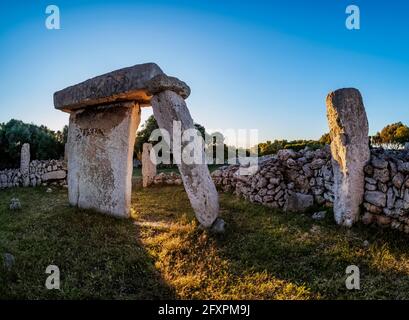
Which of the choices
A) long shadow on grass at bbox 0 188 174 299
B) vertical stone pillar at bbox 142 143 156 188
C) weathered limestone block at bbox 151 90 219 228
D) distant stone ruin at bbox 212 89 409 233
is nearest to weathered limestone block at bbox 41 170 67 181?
vertical stone pillar at bbox 142 143 156 188

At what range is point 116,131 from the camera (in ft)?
25.2

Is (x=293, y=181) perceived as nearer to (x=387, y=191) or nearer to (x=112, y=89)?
(x=387, y=191)

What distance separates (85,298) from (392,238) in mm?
5419

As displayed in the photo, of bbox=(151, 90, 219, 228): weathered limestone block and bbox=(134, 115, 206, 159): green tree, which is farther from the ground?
bbox=(134, 115, 206, 159): green tree

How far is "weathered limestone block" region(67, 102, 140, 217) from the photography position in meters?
7.66

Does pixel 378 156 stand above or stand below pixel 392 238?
above

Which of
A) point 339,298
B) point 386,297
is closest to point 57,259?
point 339,298

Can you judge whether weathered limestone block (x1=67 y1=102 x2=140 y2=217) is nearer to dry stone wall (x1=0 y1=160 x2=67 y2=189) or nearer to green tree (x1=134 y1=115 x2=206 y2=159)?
dry stone wall (x1=0 y1=160 x2=67 y2=189)

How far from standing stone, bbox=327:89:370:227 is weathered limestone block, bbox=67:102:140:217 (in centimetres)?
481

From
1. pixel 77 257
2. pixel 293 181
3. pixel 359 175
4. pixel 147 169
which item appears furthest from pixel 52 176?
pixel 359 175

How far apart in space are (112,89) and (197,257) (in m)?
4.31

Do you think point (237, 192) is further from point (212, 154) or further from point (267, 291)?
point (212, 154)

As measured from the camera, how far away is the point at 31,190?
42.9 ft

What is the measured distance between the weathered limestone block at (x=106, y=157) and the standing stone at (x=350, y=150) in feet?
15.8
